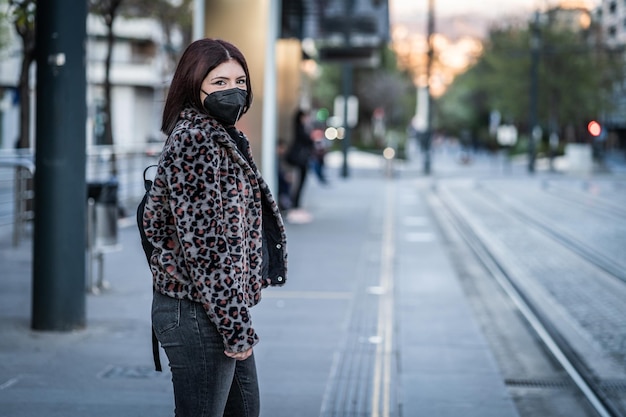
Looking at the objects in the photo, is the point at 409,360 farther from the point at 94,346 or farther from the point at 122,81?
the point at 122,81

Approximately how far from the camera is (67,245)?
25.8 feet

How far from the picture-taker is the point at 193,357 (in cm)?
346

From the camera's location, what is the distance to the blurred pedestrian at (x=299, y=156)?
18812 millimetres

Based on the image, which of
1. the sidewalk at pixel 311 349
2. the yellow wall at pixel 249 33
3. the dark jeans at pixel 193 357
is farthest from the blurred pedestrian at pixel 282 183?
the dark jeans at pixel 193 357

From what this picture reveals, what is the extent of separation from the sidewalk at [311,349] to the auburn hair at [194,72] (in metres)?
2.60

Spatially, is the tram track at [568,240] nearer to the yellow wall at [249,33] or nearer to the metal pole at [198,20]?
the yellow wall at [249,33]

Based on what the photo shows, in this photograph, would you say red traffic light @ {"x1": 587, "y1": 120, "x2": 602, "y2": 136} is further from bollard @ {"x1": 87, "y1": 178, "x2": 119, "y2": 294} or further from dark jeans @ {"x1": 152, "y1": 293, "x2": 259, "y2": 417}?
dark jeans @ {"x1": 152, "y1": 293, "x2": 259, "y2": 417}

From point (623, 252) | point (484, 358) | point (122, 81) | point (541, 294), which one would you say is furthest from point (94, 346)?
point (122, 81)

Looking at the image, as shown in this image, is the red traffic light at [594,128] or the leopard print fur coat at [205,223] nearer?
the leopard print fur coat at [205,223]

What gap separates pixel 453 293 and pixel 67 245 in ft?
14.1

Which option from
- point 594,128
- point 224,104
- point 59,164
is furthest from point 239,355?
point 594,128

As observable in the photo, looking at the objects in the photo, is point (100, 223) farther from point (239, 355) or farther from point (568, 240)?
point (568, 240)

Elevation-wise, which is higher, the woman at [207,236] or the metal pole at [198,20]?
the metal pole at [198,20]

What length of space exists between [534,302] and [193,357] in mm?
7415
